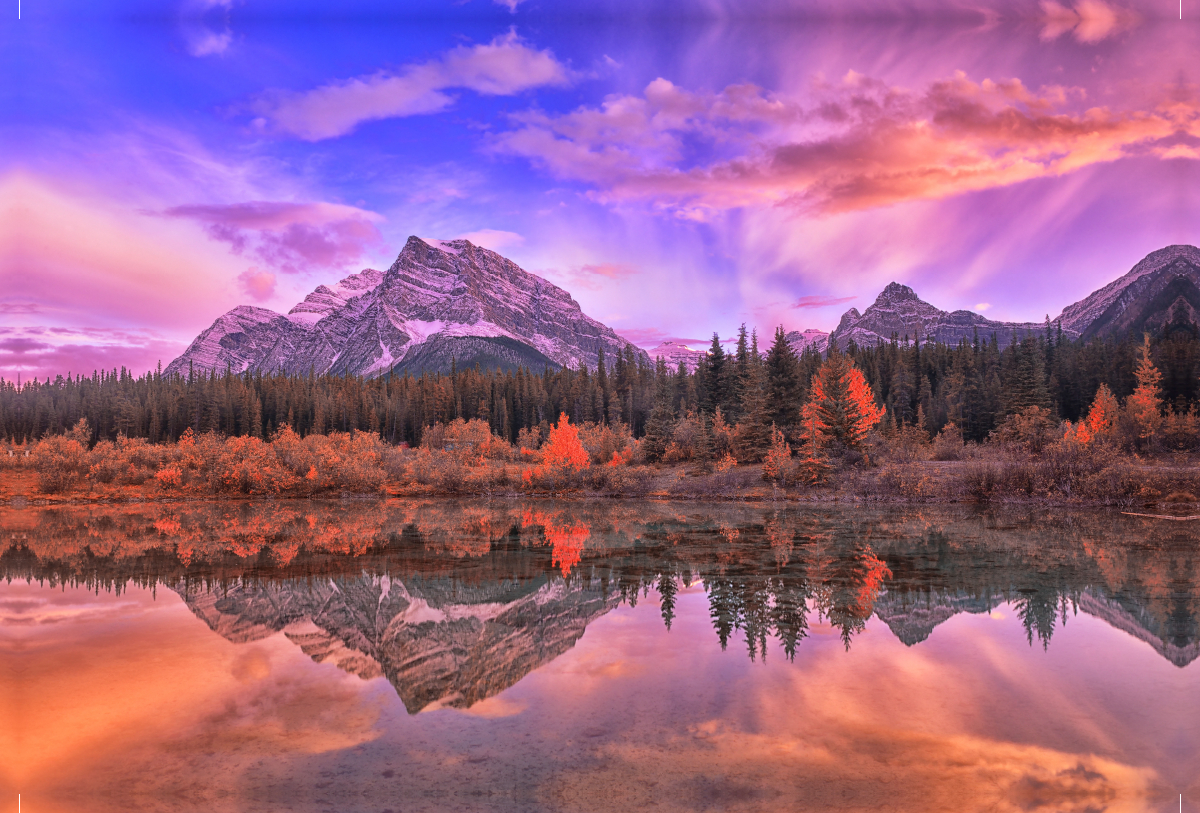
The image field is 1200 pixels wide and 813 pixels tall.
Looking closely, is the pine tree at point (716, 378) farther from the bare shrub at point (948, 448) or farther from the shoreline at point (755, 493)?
the bare shrub at point (948, 448)

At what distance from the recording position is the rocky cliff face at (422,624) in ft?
42.7

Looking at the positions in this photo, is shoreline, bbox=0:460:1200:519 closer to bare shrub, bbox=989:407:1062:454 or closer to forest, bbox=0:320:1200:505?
forest, bbox=0:320:1200:505

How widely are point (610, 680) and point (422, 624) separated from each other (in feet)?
20.2

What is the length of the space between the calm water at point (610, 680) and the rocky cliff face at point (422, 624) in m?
0.10

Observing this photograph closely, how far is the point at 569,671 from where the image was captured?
13.0 metres

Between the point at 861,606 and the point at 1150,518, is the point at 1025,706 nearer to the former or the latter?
the point at 861,606

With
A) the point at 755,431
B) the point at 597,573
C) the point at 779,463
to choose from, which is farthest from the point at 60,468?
the point at 779,463

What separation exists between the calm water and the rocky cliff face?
10 cm

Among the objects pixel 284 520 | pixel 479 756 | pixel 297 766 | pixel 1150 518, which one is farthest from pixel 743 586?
pixel 284 520

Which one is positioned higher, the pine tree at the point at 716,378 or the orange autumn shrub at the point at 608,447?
the pine tree at the point at 716,378

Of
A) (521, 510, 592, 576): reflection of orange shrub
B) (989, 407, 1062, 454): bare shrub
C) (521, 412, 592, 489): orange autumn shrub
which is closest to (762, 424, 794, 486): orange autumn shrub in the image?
(521, 412, 592, 489): orange autumn shrub

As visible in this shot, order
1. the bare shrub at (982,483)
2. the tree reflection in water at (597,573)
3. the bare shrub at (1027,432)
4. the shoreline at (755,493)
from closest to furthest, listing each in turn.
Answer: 1. the tree reflection in water at (597,573)
2. the shoreline at (755,493)
3. the bare shrub at (982,483)
4. the bare shrub at (1027,432)

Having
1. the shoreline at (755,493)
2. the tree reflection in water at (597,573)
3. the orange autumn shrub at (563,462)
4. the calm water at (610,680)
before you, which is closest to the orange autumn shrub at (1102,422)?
the shoreline at (755,493)

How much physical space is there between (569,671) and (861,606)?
8.67 meters
